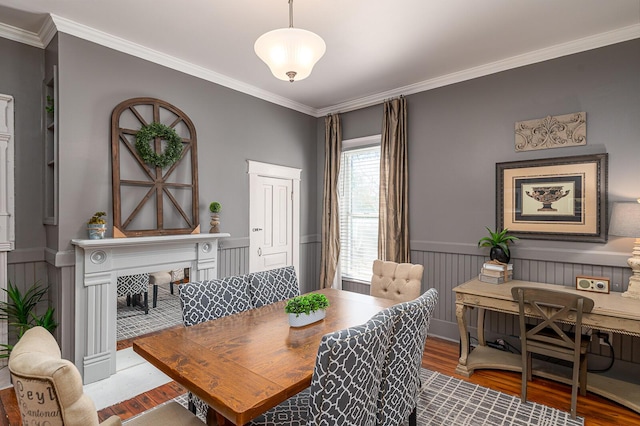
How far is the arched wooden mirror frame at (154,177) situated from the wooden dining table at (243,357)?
59.1 inches

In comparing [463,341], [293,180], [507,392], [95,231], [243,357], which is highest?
[293,180]

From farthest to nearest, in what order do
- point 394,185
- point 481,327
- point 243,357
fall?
point 394,185 < point 481,327 < point 243,357

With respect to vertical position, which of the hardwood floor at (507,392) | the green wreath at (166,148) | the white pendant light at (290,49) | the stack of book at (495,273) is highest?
the white pendant light at (290,49)

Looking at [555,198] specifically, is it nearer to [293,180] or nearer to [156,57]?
[293,180]

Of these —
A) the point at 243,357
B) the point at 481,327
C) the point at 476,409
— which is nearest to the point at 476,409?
the point at 476,409

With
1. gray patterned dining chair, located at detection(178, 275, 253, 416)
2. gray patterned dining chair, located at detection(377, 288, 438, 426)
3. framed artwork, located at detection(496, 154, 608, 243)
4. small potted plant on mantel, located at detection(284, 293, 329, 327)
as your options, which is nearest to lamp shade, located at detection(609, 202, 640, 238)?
framed artwork, located at detection(496, 154, 608, 243)

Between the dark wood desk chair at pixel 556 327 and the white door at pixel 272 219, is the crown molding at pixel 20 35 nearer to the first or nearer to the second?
the white door at pixel 272 219

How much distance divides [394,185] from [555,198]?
1636 millimetres

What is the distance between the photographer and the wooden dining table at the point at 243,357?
129 cm

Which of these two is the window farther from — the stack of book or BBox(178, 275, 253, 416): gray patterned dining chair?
BBox(178, 275, 253, 416): gray patterned dining chair

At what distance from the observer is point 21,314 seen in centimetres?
268

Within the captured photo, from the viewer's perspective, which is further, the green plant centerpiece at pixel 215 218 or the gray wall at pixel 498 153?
the green plant centerpiece at pixel 215 218

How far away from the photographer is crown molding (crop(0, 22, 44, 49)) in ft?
8.85

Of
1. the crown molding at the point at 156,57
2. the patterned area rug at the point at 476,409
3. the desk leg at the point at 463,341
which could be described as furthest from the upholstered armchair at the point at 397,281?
the crown molding at the point at 156,57
